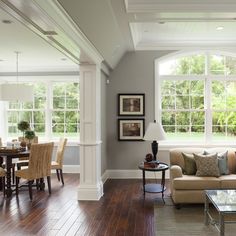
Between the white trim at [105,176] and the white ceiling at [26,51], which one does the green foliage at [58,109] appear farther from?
the white trim at [105,176]

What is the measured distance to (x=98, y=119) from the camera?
5777 millimetres

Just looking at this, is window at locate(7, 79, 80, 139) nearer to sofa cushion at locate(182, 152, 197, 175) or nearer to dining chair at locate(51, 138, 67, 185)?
dining chair at locate(51, 138, 67, 185)

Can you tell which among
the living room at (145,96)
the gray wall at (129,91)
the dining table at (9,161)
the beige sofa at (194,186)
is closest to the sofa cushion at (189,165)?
the beige sofa at (194,186)

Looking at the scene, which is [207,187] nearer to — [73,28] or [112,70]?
[73,28]

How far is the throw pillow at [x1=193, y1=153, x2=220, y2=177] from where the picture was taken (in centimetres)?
507

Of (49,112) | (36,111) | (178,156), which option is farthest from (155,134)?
(36,111)

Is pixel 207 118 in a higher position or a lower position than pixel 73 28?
lower

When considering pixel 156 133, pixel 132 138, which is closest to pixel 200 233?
pixel 156 133

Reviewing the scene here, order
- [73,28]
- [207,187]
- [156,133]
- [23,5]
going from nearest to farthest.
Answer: [23,5], [73,28], [207,187], [156,133]

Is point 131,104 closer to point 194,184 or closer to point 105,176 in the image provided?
point 105,176

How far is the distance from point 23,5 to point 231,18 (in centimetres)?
344

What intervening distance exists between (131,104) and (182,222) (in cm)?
350

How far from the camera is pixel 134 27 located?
578 cm

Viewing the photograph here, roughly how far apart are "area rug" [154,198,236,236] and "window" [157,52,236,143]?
2.55m
